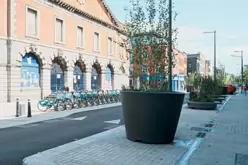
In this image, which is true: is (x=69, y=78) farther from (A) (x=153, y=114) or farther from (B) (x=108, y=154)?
(B) (x=108, y=154)

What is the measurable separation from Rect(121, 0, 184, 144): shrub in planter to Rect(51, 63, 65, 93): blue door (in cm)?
2004

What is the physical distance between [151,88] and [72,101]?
9612 millimetres

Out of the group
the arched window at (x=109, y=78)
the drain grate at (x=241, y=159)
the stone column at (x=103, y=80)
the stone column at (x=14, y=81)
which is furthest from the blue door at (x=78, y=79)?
the drain grate at (x=241, y=159)

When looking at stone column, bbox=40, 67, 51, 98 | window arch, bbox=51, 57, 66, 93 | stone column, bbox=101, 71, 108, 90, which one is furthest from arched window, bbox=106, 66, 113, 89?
stone column, bbox=40, 67, 51, 98

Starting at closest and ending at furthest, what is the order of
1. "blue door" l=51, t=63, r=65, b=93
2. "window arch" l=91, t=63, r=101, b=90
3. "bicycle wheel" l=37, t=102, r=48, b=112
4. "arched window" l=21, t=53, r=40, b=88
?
1. "bicycle wheel" l=37, t=102, r=48, b=112
2. "arched window" l=21, t=53, r=40, b=88
3. "blue door" l=51, t=63, r=65, b=93
4. "window arch" l=91, t=63, r=101, b=90

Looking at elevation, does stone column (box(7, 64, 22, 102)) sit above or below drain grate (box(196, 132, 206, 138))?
above

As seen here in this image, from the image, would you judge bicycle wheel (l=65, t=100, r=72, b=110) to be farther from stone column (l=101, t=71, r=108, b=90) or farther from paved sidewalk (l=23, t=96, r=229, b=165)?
stone column (l=101, t=71, r=108, b=90)

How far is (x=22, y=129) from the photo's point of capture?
866 centimetres

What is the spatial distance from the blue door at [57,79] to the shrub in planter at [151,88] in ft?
65.8

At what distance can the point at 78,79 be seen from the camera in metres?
30.1

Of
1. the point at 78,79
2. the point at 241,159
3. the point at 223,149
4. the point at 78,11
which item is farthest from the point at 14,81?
the point at 241,159

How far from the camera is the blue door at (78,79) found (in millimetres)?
29500

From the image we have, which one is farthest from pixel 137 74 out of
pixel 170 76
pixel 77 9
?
pixel 77 9

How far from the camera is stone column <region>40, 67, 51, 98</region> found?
952 inches
